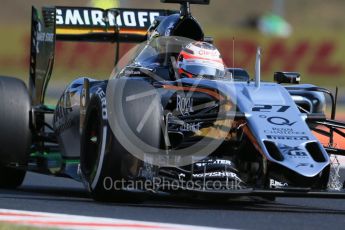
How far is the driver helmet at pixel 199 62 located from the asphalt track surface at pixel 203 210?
1.17 meters

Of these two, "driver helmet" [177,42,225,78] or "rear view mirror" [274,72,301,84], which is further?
"driver helmet" [177,42,225,78]

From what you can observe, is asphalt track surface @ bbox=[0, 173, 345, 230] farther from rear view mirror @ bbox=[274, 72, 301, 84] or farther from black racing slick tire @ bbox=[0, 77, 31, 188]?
A: rear view mirror @ bbox=[274, 72, 301, 84]

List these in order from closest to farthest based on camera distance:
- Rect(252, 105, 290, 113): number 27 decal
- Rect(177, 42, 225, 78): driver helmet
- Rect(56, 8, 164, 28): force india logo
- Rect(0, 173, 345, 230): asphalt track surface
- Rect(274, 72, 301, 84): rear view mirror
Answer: Rect(0, 173, 345, 230): asphalt track surface, Rect(252, 105, 290, 113): number 27 decal, Rect(274, 72, 301, 84): rear view mirror, Rect(177, 42, 225, 78): driver helmet, Rect(56, 8, 164, 28): force india logo

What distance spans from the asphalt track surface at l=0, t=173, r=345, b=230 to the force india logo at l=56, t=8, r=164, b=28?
2121 millimetres

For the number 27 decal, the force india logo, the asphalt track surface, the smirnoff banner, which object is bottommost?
the smirnoff banner

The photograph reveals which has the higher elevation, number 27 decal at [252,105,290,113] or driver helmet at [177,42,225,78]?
driver helmet at [177,42,225,78]

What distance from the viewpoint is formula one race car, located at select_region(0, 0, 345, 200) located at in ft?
25.2

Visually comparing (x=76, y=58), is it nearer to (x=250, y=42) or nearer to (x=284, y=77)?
(x=250, y=42)

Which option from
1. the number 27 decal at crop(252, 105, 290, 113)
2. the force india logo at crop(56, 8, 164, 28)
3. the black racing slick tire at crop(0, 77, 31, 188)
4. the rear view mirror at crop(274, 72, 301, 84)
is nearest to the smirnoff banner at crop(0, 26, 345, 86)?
the force india logo at crop(56, 8, 164, 28)

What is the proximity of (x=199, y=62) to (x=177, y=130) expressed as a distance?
46.1 inches

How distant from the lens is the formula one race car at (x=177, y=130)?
7676 mm

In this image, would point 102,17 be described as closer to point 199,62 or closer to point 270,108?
point 199,62

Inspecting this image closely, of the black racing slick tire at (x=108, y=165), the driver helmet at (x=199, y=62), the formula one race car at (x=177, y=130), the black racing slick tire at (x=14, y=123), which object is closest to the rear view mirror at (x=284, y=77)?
the formula one race car at (x=177, y=130)

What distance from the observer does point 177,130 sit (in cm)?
821
